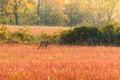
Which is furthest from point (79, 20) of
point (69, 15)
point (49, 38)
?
point (49, 38)

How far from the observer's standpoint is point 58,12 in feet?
218

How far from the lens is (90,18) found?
229 ft

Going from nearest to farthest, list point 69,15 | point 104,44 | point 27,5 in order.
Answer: point 104,44
point 27,5
point 69,15

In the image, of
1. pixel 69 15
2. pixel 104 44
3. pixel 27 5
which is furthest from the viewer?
pixel 69 15

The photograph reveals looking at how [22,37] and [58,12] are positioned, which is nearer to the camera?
[22,37]

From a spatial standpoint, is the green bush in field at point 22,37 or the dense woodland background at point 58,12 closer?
the green bush in field at point 22,37

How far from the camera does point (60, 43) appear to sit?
80.9ft

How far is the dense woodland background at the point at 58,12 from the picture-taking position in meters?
62.9

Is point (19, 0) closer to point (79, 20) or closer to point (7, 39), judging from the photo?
point (79, 20)

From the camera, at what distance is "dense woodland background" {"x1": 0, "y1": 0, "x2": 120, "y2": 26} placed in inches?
2475

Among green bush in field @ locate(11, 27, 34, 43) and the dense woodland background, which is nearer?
green bush in field @ locate(11, 27, 34, 43)

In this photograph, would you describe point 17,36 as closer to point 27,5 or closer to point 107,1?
point 27,5

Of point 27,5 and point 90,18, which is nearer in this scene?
point 27,5

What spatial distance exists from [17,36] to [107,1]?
158ft
